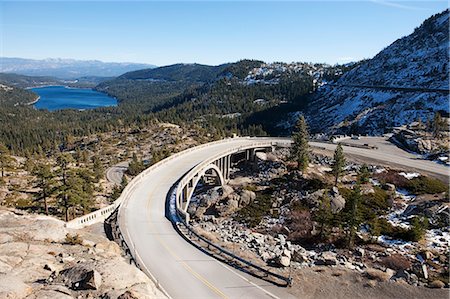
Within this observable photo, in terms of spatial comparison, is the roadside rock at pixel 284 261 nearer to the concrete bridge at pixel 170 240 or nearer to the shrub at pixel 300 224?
the concrete bridge at pixel 170 240

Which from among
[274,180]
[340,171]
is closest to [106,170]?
[274,180]

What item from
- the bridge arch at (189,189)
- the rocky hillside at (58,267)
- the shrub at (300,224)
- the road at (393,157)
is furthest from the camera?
the road at (393,157)

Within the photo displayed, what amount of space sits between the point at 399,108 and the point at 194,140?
7921cm

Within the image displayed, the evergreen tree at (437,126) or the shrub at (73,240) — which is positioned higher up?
the evergreen tree at (437,126)

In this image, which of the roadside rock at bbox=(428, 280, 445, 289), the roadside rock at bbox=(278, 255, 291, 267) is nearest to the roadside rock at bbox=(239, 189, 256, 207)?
the roadside rock at bbox=(278, 255, 291, 267)

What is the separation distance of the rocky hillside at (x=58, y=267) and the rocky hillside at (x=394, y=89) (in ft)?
336

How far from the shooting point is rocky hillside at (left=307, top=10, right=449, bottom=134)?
109 meters

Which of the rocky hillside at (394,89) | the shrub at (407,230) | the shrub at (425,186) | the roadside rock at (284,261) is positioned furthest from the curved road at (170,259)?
the rocky hillside at (394,89)

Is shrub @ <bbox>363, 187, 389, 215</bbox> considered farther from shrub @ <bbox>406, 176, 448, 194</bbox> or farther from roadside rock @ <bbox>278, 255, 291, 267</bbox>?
roadside rock @ <bbox>278, 255, 291, 267</bbox>

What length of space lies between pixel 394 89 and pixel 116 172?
377ft

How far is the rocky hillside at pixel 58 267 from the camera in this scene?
16.0m

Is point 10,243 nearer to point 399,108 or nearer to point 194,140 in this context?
point 194,140

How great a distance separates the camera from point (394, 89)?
5123 inches

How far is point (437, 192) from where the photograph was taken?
165ft
